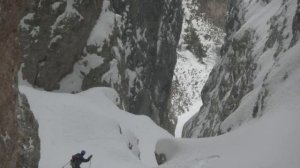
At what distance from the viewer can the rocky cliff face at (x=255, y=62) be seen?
13.5m

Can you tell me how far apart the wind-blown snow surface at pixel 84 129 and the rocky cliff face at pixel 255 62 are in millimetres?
4307

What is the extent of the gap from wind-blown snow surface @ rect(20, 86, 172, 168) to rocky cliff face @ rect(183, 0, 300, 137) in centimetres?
431

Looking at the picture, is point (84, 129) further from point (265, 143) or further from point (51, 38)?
point (265, 143)

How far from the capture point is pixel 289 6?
19.7m

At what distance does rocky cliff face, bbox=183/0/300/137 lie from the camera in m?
13.5

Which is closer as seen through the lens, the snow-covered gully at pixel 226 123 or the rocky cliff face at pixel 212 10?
the snow-covered gully at pixel 226 123

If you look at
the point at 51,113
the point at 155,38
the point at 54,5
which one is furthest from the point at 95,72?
the point at 155,38

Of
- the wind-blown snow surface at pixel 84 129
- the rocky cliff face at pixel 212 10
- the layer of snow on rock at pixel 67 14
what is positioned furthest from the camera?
the rocky cliff face at pixel 212 10

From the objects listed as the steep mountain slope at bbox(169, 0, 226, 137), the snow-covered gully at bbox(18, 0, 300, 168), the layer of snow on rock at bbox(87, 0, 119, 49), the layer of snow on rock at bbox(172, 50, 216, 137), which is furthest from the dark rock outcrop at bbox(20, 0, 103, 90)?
the layer of snow on rock at bbox(172, 50, 216, 137)

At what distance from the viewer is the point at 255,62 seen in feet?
72.1

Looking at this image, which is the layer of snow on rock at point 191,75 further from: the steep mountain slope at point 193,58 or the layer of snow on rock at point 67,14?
the layer of snow on rock at point 67,14

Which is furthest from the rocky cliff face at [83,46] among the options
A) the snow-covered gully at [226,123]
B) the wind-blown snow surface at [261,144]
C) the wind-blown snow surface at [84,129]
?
the wind-blown snow surface at [261,144]

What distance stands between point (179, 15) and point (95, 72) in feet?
66.7

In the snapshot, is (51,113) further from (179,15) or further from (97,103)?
(179,15)
